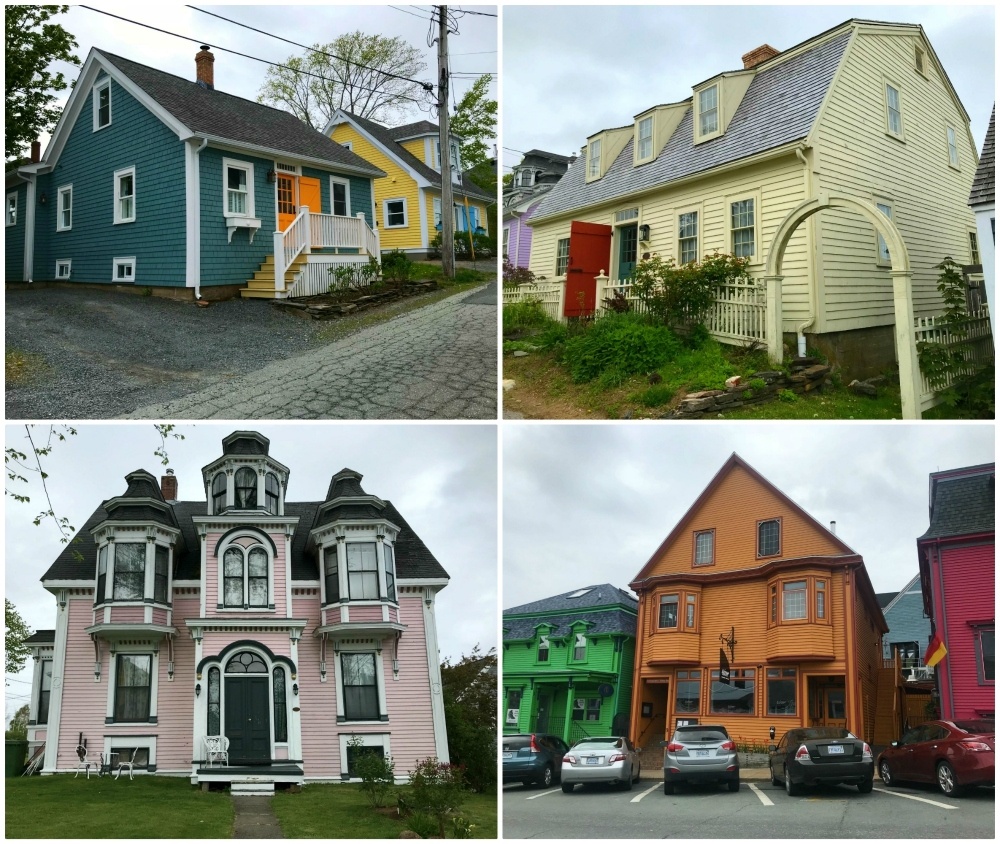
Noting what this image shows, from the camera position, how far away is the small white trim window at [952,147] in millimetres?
19750

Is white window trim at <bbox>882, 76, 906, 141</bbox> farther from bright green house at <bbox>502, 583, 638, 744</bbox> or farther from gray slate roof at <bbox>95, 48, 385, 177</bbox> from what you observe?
gray slate roof at <bbox>95, 48, 385, 177</bbox>

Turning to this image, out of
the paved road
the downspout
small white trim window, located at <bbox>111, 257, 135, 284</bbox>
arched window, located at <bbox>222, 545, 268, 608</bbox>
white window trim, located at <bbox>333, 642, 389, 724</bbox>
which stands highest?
small white trim window, located at <bbox>111, 257, 135, 284</bbox>

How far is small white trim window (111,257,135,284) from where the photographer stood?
19859 mm

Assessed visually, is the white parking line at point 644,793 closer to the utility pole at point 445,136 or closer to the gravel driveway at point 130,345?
the gravel driveway at point 130,345

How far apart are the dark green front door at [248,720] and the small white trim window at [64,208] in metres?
14.1

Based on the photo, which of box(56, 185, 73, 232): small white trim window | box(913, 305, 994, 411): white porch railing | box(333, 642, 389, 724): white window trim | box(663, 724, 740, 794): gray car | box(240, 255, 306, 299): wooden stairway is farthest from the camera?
box(56, 185, 73, 232): small white trim window

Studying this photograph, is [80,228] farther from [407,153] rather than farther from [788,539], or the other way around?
[788,539]

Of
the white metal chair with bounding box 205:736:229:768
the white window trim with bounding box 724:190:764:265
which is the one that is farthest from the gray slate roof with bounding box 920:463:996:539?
the white metal chair with bounding box 205:736:229:768

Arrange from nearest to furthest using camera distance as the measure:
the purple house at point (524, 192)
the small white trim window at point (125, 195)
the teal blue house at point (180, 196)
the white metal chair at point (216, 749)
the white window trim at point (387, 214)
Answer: the white metal chair at point (216, 749), the teal blue house at point (180, 196), the small white trim window at point (125, 195), the purple house at point (524, 192), the white window trim at point (387, 214)

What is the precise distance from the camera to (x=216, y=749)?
555 inches

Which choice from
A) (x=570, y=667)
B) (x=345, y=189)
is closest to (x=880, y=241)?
(x=570, y=667)

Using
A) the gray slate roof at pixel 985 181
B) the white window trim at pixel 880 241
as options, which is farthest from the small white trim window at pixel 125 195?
the gray slate roof at pixel 985 181

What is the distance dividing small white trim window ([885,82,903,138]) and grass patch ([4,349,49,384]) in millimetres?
16253

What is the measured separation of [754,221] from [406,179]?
735 inches
